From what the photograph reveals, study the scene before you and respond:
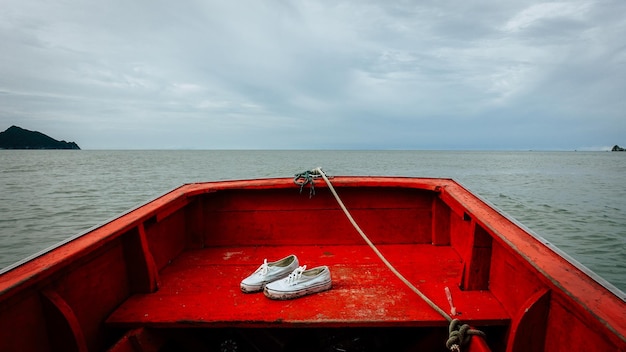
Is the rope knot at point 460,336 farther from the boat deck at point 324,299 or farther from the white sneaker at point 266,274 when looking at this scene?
the white sneaker at point 266,274

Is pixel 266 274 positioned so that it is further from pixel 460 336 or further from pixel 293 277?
pixel 460 336

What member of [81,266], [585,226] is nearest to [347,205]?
[81,266]

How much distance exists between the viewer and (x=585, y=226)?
34.4 ft

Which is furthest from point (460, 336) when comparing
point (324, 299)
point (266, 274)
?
point (266, 274)

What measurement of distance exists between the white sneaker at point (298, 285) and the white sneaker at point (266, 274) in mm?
93

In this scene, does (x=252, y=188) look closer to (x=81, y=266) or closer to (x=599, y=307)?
(x=81, y=266)

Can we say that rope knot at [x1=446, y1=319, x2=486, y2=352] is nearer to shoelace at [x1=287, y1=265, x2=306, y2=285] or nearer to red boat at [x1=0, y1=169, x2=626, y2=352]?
red boat at [x1=0, y1=169, x2=626, y2=352]

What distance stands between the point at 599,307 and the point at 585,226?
11993 millimetres

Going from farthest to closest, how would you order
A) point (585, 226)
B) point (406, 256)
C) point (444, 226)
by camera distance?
point (585, 226), point (444, 226), point (406, 256)

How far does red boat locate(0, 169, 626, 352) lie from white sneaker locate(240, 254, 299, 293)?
0.09 m

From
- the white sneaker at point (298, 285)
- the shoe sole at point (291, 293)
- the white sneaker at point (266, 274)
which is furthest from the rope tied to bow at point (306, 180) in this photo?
the shoe sole at point (291, 293)

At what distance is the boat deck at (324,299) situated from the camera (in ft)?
6.72

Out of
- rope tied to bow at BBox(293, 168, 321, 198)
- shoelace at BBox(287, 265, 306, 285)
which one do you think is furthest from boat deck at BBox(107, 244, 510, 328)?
rope tied to bow at BBox(293, 168, 321, 198)

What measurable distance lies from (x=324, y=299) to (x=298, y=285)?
21 cm
